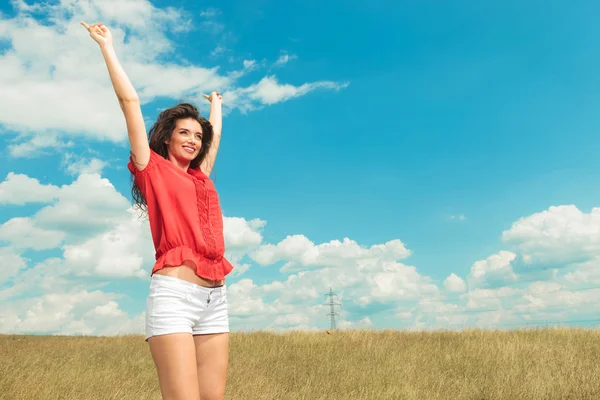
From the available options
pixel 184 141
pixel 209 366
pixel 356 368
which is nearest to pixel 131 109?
pixel 184 141

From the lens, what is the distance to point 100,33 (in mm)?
3281

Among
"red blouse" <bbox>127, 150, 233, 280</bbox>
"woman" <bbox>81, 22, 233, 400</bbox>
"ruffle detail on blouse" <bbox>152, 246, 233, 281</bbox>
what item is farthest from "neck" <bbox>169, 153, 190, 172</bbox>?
"ruffle detail on blouse" <bbox>152, 246, 233, 281</bbox>

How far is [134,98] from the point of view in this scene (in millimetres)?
3037

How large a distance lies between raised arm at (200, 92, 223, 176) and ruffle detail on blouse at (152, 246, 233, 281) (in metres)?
0.89

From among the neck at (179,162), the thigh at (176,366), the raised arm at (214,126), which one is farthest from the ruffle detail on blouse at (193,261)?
the raised arm at (214,126)

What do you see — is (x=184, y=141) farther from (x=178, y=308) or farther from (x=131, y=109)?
(x=178, y=308)

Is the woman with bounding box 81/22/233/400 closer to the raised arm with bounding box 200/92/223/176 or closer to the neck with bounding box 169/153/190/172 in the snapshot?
the neck with bounding box 169/153/190/172

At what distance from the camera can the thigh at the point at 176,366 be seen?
9.24 feet

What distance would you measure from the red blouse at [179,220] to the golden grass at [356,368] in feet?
17.7

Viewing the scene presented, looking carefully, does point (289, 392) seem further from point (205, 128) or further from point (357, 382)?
point (205, 128)

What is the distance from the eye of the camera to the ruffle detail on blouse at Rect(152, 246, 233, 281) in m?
2.97

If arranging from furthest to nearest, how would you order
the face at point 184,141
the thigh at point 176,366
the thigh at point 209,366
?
the face at point 184,141 → the thigh at point 209,366 → the thigh at point 176,366

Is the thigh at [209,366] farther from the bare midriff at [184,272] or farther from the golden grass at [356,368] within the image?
the golden grass at [356,368]

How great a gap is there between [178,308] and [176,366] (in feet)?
1.05
